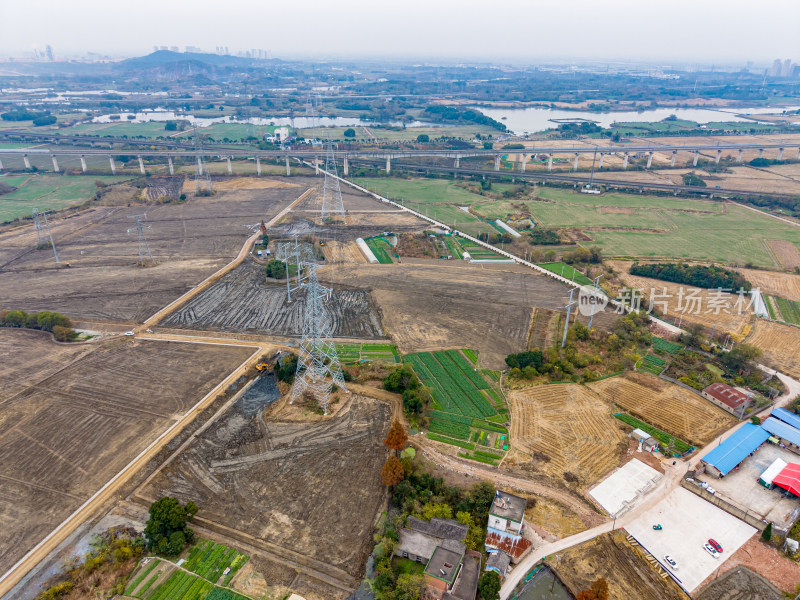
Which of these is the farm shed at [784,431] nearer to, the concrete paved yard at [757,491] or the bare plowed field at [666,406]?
the concrete paved yard at [757,491]

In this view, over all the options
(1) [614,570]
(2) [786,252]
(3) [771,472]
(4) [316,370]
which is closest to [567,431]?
(1) [614,570]

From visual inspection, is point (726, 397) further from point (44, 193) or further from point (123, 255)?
point (44, 193)

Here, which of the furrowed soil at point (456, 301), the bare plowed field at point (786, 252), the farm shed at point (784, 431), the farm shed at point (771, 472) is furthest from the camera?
the bare plowed field at point (786, 252)

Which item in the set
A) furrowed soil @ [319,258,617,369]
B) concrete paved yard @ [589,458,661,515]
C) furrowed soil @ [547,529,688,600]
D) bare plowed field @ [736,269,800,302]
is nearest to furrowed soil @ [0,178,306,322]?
furrowed soil @ [319,258,617,369]

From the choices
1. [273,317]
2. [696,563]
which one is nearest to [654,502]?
[696,563]

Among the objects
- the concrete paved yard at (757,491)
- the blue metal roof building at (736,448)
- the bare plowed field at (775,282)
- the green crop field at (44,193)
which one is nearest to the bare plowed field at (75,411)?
the blue metal roof building at (736,448)

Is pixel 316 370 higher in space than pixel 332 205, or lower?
higher

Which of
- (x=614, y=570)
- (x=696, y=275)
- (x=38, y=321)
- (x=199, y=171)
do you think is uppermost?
(x=199, y=171)
